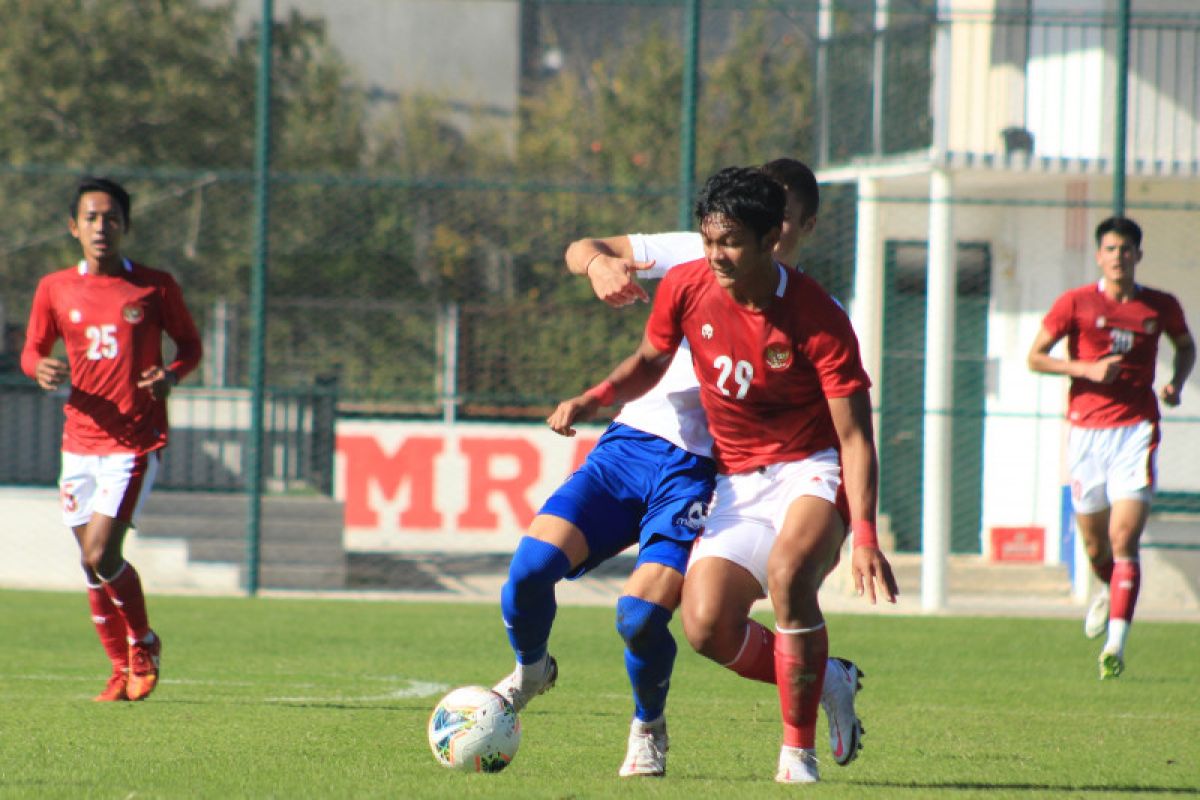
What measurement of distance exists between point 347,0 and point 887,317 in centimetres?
2433

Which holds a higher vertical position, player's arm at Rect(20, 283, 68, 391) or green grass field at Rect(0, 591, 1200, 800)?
player's arm at Rect(20, 283, 68, 391)

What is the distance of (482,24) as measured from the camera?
130ft

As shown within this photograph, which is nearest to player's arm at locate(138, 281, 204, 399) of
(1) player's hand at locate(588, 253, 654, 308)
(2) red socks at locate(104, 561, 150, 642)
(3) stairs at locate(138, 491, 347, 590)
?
(2) red socks at locate(104, 561, 150, 642)

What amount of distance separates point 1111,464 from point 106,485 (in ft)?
17.6

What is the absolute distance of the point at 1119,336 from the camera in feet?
32.3

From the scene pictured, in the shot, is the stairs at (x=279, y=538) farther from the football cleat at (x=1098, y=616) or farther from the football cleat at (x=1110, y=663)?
the football cleat at (x=1110, y=663)

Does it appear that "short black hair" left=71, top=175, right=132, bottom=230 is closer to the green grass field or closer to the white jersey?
the green grass field

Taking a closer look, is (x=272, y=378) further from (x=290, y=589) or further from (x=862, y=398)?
(x=862, y=398)

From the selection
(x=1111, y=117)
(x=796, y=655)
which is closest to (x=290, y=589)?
(x=1111, y=117)

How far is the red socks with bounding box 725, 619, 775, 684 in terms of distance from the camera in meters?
5.59

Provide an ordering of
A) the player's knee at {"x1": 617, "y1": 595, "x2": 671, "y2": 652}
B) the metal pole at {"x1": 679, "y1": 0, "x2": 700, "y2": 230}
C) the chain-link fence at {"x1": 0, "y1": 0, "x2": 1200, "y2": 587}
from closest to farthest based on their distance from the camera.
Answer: the player's knee at {"x1": 617, "y1": 595, "x2": 671, "y2": 652} → the metal pole at {"x1": 679, "y1": 0, "x2": 700, "y2": 230} → the chain-link fence at {"x1": 0, "y1": 0, "x2": 1200, "y2": 587}

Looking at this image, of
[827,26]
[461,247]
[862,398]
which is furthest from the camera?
[461,247]

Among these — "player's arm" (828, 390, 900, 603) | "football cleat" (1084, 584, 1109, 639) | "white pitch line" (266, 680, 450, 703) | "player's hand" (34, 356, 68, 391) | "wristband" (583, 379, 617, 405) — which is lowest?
"white pitch line" (266, 680, 450, 703)

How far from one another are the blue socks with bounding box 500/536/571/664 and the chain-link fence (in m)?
7.21
